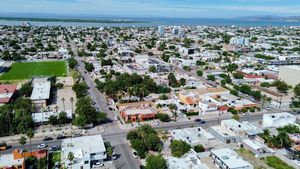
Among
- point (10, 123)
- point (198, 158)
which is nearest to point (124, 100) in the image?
point (10, 123)

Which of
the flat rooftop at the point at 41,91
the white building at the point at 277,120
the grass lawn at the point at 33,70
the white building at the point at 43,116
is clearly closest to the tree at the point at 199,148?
the white building at the point at 277,120

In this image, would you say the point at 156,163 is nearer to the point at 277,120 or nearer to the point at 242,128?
the point at 242,128

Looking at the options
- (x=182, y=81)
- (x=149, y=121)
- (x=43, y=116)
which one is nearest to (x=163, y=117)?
(x=149, y=121)

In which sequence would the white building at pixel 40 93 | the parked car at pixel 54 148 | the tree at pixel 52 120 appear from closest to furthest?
the parked car at pixel 54 148, the tree at pixel 52 120, the white building at pixel 40 93

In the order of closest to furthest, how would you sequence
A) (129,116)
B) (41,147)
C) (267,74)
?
(41,147) < (129,116) < (267,74)

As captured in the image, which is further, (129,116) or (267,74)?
(267,74)

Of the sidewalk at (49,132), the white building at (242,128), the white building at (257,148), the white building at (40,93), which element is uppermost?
the white building at (40,93)

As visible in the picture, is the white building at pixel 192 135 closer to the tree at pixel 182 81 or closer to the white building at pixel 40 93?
the white building at pixel 40 93

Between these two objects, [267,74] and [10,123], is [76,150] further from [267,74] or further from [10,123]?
[267,74]
